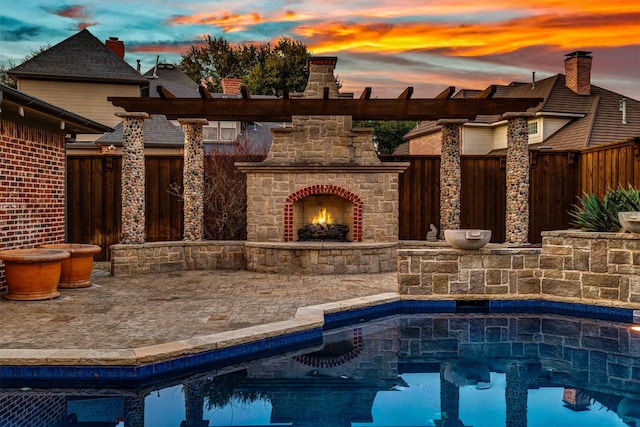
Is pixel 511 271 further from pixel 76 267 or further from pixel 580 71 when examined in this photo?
pixel 580 71

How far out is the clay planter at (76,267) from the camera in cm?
849

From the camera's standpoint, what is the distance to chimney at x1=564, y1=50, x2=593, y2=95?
21.7 metres

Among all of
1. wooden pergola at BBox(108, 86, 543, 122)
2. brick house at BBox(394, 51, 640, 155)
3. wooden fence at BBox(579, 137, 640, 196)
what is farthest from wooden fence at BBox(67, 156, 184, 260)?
brick house at BBox(394, 51, 640, 155)

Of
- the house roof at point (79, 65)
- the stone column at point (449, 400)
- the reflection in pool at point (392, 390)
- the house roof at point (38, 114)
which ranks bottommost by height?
the stone column at point (449, 400)

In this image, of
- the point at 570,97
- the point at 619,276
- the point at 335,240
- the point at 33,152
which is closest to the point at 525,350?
the point at 619,276

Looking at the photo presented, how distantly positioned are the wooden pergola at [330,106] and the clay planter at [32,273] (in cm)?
354

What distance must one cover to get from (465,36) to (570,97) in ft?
32.8

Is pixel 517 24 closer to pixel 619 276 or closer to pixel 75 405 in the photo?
pixel 619 276

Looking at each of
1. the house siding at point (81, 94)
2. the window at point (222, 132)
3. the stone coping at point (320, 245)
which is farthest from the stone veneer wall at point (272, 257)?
the house siding at point (81, 94)

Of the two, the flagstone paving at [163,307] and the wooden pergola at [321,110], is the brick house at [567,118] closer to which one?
the wooden pergola at [321,110]

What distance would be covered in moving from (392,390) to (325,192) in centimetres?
657

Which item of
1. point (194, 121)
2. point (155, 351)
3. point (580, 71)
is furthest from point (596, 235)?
point (580, 71)

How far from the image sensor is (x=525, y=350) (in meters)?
6.02

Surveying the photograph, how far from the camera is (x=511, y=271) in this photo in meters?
8.20
